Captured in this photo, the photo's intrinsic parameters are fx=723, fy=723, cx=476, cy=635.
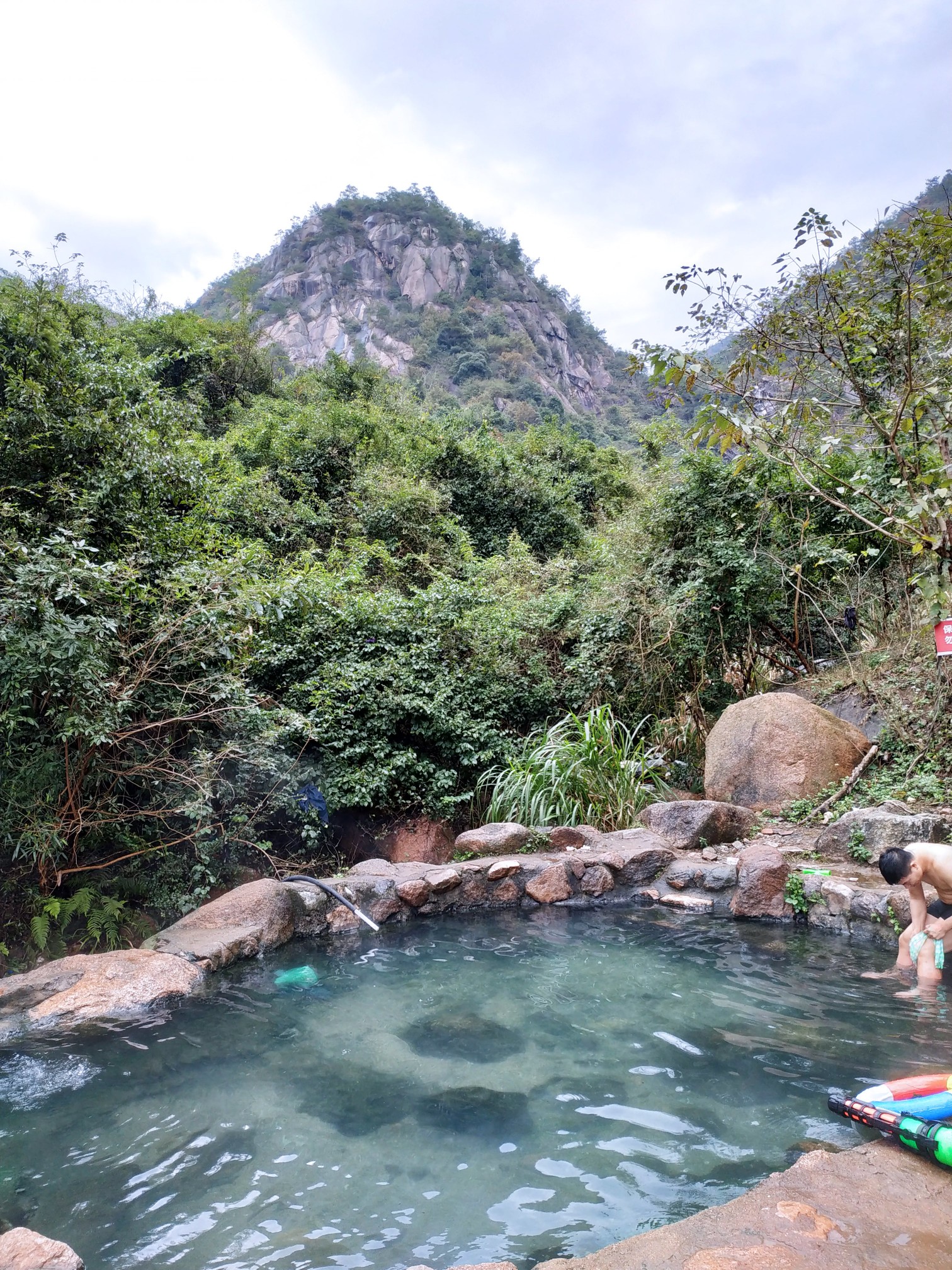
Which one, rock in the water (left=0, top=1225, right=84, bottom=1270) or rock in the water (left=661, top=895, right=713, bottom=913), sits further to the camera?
rock in the water (left=661, top=895, right=713, bottom=913)

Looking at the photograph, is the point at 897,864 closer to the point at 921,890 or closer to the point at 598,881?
the point at 921,890

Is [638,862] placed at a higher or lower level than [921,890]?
lower

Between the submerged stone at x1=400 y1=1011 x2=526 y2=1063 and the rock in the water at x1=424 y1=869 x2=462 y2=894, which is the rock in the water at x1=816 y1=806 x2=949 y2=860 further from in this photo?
the submerged stone at x1=400 y1=1011 x2=526 y2=1063

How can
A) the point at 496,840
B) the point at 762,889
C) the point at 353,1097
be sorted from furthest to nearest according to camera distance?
the point at 496,840, the point at 762,889, the point at 353,1097

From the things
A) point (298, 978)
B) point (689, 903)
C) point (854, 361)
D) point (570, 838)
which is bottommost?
point (298, 978)

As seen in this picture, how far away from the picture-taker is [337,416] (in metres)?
14.1

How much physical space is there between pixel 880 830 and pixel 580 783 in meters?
2.61

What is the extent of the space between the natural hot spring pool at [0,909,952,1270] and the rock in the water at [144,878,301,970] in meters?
0.15

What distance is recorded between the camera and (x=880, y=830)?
5.57m

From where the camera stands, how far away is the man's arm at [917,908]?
4.21 metres

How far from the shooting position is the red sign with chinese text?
4688mm

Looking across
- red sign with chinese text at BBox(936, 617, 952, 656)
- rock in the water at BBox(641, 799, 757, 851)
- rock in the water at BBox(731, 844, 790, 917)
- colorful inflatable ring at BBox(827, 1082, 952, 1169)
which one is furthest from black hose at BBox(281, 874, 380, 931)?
red sign with chinese text at BBox(936, 617, 952, 656)

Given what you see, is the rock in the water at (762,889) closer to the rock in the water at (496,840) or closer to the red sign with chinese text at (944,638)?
the rock in the water at (496,840)

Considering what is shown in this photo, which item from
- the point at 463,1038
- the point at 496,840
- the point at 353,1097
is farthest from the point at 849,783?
the point at 353,1097
